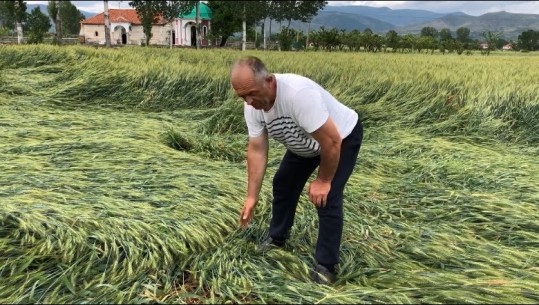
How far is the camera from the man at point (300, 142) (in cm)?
180

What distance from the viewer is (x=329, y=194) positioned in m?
2.06

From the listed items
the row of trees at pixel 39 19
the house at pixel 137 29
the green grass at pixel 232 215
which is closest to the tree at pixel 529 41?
the house at pixel 137 29

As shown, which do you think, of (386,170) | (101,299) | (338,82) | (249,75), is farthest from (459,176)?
(338,82)

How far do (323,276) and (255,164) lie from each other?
0.63m

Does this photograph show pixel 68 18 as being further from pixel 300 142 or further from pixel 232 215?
pixel 300 142

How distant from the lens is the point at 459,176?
3803 mm

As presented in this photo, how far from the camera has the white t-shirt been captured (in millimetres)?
1804

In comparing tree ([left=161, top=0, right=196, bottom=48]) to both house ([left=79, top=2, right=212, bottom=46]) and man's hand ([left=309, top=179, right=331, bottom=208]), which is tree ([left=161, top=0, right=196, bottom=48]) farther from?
man's hand ([left=309, top=179, right=331, bottom=208])

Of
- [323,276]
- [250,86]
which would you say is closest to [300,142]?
[250,86]

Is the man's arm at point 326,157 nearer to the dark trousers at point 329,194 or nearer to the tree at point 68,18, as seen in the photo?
the dark trousers at point 329,194

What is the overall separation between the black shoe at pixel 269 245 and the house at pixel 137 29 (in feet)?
152

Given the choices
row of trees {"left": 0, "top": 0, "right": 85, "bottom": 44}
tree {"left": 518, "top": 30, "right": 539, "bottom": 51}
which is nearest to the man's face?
row of trees {"left": 0, "top": 0, "right": 85, "bottom": 44}

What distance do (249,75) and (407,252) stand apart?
4.69ft

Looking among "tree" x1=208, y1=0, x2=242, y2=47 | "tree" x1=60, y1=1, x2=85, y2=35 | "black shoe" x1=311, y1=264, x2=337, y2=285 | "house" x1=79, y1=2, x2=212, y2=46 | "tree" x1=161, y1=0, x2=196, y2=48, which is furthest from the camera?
"tree" x1=60, y1=1, x2=85, y2=35
